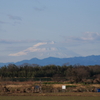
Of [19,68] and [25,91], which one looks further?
[19,68]

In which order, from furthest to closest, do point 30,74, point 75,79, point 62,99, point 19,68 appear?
1. point 19,68
2. point 30,74
3. point 75,79
4. point 62,99

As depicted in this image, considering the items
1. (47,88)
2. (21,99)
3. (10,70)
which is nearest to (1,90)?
(47,88)

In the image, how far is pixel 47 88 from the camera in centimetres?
3862

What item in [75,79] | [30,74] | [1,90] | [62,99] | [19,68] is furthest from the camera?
[19,68]

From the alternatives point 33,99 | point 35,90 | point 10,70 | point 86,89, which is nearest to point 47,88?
point 35,90

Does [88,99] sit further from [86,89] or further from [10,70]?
[10,70]

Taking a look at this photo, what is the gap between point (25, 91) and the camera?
3697cm

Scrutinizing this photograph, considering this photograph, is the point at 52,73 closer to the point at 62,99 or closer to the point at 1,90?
the point at 1,90

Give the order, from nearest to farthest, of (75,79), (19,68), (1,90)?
1. (1,90)
2. (75,79)
3. (19,68)

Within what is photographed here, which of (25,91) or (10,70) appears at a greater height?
(10,70)

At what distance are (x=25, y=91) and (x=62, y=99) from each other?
10.7 meters

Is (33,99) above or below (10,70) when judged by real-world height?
below

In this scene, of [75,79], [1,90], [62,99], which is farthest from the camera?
[75,79]

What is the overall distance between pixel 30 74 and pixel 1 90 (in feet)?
96.5
